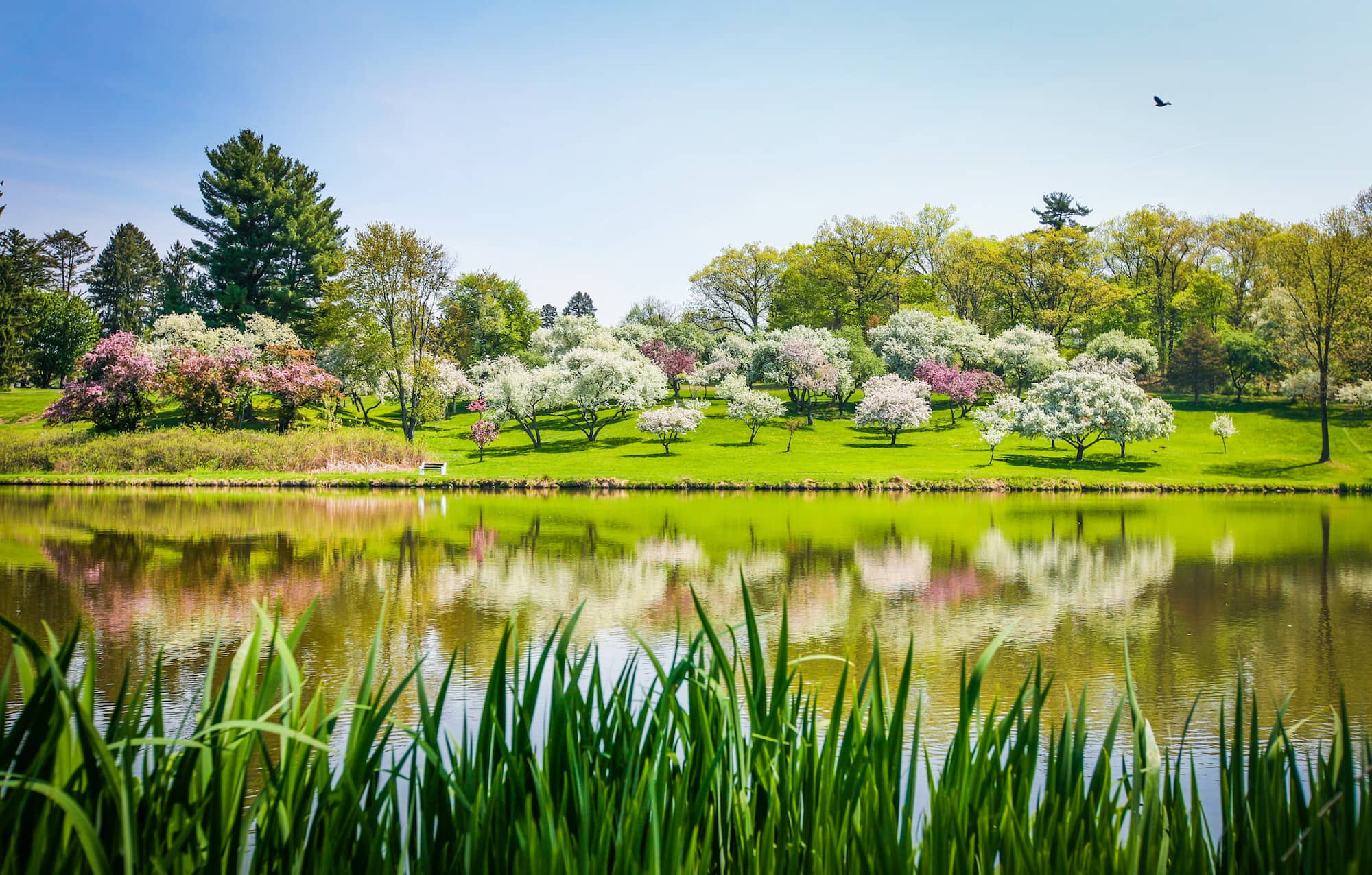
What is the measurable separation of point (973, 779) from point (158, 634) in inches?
404

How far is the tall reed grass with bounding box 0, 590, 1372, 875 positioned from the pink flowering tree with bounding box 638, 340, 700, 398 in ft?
201

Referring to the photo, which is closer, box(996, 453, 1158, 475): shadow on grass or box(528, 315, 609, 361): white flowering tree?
box(996, 453, 1158, 475): shadow on grass

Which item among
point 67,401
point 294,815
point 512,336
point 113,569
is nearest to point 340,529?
point 113,569

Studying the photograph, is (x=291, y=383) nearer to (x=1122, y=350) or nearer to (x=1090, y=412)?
(x=1090, y=412)

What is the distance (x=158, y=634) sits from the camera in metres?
10.5

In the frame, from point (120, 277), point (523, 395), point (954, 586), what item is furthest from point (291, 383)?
point (120, 277)

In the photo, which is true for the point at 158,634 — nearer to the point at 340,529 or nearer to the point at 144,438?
the point at 340,529

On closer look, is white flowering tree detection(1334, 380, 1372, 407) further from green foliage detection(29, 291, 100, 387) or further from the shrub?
green foliage detection(29, 291, 100, 387)

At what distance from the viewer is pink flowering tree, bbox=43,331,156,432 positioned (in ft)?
139

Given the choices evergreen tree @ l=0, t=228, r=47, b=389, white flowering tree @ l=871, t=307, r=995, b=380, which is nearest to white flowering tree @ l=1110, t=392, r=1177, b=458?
white flowering tree @ l=871, t=307, r=995, b=380

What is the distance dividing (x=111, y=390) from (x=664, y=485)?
26.2 metres

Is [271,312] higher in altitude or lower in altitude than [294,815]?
higher

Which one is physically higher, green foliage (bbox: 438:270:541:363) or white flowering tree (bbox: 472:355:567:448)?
green foliage (bbox: 438:270:541:363)

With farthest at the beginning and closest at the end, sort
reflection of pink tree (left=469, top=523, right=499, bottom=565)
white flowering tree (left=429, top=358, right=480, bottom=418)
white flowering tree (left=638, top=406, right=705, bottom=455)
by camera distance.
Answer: white flowering tree (left=429, top=358, right=480, bottom=418) → white flowering tree (left=638, top=406, right=705, bottom=455) → reflection of pink tree (left=469, top=523, right=499, bottom=565)
